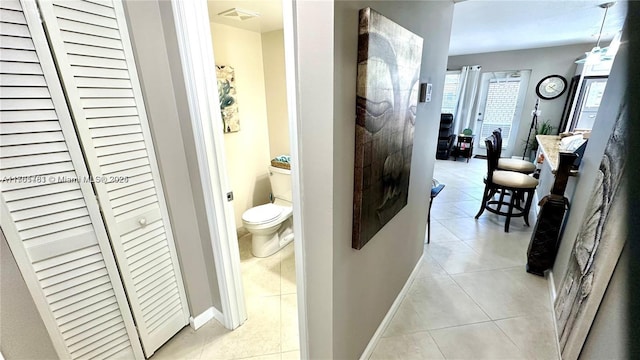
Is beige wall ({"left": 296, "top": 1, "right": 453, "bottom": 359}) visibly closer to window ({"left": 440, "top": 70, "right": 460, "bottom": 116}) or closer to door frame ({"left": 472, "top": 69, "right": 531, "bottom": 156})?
door frame ({"left": 472, "top": 69, "right": 531, "bottom": 156})

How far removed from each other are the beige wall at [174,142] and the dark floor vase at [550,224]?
8.49 feet

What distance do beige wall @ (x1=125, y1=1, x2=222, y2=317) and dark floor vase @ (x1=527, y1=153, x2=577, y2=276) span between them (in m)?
2.59

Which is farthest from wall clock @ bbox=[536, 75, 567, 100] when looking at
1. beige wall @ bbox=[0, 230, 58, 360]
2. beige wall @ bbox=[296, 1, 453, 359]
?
beige wall @ bbox=[0, 230, 58, 360]

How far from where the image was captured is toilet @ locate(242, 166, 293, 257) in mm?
2367

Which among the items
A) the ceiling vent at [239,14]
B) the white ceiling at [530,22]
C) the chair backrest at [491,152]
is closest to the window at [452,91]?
the white ceiling at [530,22]

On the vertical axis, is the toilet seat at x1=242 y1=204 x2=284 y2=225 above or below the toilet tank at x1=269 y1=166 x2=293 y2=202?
below

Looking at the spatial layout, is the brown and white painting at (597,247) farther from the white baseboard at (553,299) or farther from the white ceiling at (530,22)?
the white ceiling at (530,22)

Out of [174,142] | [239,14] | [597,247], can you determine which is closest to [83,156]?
Result: [174,142]

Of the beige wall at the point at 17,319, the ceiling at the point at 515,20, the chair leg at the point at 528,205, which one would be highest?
the ceiling at the point at 515,20

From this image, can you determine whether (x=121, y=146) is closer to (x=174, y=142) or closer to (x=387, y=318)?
(x=174, y=142)

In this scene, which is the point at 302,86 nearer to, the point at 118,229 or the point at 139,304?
the point at 118,229

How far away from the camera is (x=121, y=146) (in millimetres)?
1248

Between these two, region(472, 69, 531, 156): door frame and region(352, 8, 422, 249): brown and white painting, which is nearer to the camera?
region(352, 8, 422, 249): brown and white painting

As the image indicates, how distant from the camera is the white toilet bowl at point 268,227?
2355mm
